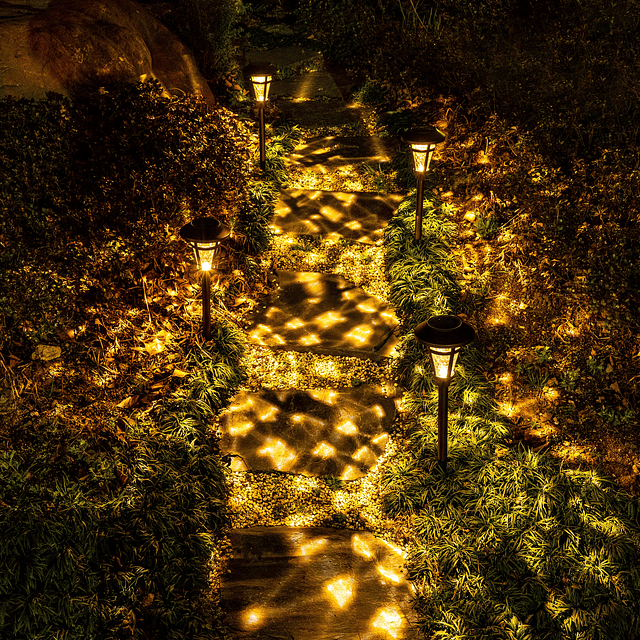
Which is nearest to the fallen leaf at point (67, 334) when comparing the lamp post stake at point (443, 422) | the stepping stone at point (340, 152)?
the lamp post stake at point (443, 422)

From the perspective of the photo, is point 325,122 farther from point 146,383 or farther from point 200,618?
point 200,618

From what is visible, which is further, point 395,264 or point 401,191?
point 401,191

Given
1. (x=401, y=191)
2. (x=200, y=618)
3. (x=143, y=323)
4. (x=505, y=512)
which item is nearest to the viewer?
(x=200, y=618)

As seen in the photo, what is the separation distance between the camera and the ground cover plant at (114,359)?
4543 mm

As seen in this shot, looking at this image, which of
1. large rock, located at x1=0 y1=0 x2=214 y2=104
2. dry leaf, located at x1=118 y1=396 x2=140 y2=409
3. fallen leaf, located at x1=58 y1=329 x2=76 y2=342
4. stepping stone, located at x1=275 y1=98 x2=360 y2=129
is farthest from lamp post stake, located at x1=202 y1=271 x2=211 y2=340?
stepping stone, located at x1=275 y1=98 x2=360 y2=129

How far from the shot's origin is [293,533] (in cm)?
525

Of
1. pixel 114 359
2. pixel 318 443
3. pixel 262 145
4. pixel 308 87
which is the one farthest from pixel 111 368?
pixel 308 87

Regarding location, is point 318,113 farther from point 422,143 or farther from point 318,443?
point 318,443

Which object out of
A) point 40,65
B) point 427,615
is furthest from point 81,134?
point 427,615

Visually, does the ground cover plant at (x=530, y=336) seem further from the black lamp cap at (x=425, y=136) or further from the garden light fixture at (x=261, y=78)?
the garden light fixture at (x=261, y=78)

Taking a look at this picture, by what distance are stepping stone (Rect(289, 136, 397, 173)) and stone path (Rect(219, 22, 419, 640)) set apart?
857mm

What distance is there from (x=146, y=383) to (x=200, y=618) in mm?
2317

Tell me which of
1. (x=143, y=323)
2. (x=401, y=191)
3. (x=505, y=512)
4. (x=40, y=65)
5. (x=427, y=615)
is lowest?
(x=427, y=615)

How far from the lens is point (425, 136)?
7062 mm
